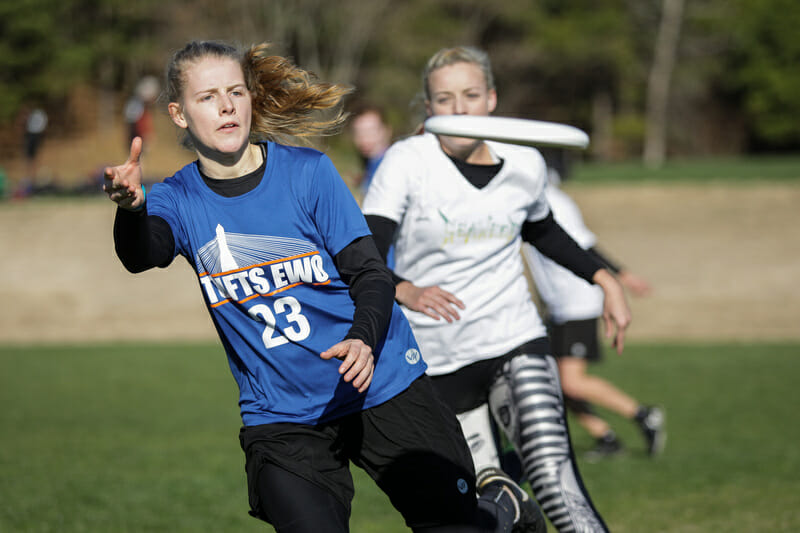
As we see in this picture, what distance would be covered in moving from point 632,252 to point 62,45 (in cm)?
2906

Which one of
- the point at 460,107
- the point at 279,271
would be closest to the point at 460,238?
the point at 460,107

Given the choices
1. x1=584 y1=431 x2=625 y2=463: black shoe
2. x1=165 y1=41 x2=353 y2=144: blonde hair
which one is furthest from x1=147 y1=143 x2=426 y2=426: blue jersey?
x1=584 y1=431 x2=625 y2=463: black shoe

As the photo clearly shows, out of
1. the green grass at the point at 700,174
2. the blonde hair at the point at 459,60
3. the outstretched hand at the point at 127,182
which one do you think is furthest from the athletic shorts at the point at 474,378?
the green grass at the point at 700,174

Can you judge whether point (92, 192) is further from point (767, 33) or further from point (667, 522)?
point (767, 33)

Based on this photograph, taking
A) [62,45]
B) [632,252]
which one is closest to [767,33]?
[632,252]

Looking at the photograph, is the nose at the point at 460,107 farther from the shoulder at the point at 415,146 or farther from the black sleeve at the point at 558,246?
the black sleeve at the point at 558,246

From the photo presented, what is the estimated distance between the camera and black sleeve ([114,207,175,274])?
2764 millimetres

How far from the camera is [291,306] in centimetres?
302

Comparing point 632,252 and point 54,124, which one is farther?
point 54,124

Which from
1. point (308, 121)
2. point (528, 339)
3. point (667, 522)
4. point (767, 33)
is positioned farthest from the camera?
point (767, 33)

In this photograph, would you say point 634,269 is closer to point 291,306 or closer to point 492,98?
point 492,98

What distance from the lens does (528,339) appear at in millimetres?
3996

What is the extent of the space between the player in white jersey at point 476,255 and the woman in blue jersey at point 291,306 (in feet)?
2.53

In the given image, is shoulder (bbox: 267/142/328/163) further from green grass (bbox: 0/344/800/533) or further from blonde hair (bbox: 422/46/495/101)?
green grass (bbox: 0/344/800/533)
